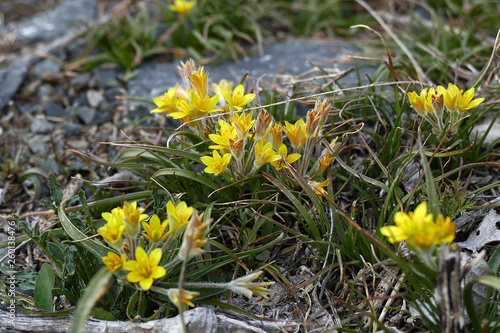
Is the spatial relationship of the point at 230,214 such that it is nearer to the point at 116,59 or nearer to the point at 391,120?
the point at 391,120

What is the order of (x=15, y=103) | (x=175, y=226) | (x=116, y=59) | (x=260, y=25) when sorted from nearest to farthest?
(x=175, y=226)
(x=15, y=103)
(x=116, y=59)
(x=260, y=25)

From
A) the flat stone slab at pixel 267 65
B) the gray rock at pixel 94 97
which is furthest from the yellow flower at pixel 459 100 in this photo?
the gray rock at pixel 94 97

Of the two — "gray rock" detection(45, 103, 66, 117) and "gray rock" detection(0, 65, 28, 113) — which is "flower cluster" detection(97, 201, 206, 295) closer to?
"gray rock" detection(45, 103, 66, 117)

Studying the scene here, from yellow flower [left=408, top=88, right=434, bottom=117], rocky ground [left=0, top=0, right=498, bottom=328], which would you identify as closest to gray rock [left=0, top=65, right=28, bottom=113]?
rocky ground [left=0, top=0, right=498, bottom=328]

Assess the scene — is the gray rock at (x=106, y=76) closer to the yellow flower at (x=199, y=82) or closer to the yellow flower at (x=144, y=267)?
the yellow flower at (x=199, y=82)

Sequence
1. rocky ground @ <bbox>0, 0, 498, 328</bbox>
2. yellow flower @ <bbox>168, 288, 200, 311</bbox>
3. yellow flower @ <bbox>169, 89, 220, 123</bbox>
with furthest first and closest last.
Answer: rocky ground @ <bbox>0, 0, 498, 328</bbox> → yellow flower @ <bbox>169, 89, 220, 123</bbox> → yellow flower @ <bbox>168, 288, 200, 311</bbox>

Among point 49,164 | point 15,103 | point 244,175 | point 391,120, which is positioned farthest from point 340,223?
point 15,103

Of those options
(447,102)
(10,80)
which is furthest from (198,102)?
(10,80)
